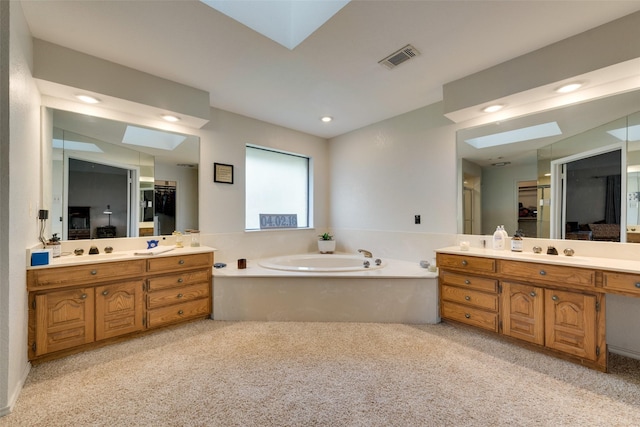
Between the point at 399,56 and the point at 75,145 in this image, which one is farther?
the point at 75,145

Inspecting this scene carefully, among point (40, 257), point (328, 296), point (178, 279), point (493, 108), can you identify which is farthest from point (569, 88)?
point (40, 257)

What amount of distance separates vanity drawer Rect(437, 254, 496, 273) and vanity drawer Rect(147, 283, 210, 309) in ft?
8.21

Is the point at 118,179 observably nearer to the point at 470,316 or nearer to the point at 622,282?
the point at 470,316

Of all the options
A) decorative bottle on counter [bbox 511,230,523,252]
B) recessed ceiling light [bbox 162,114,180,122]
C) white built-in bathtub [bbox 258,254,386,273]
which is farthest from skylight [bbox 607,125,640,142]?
recessed ceiling light [bbox 162,114,180,122]

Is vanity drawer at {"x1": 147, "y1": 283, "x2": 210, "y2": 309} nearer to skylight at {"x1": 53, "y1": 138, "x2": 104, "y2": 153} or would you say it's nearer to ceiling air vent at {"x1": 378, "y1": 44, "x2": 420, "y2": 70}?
skylight at {"x1": 53, "y1": 138, "x2": 104, "y2": 153}

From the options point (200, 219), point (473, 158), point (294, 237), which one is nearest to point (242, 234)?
point (200, 219)

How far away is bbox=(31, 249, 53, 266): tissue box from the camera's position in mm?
1924

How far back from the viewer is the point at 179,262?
8.58 feet

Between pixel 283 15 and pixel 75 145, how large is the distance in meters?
2.29

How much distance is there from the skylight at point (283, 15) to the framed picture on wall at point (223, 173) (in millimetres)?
1822

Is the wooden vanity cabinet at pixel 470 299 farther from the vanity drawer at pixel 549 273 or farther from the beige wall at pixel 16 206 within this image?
the beige wall at pixel 16 206

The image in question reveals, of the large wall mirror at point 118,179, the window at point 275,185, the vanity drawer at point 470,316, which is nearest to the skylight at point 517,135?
the vanity drawer at point 470,316

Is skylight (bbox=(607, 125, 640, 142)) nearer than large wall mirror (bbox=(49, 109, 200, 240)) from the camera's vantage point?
Yes

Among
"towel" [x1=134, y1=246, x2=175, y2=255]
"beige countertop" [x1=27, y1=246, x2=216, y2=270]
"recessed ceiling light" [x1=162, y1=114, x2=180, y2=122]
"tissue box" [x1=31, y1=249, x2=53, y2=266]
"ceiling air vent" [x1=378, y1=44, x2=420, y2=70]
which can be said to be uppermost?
"ceiling air vent" [x1=378, y1=44, x2=420, y2=70]
